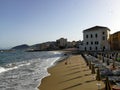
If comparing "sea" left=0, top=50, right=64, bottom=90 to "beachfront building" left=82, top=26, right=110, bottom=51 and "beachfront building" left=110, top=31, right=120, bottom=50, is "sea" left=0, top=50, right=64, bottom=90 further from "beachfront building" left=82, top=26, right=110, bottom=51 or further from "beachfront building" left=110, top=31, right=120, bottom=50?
"beachfront building" left=110, top=31, right=120, bottom=50

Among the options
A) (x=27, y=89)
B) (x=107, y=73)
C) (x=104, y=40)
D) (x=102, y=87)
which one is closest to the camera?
(x=102, y=87)

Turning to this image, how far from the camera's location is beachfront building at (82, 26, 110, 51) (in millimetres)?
73438

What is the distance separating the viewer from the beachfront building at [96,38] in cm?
7344

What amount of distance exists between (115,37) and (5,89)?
203ft

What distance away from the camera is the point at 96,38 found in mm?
74562

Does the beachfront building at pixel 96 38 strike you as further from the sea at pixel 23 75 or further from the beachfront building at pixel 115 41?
the sea at pixel 23 75

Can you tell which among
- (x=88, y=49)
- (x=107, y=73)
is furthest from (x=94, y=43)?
(x=107, y=73)

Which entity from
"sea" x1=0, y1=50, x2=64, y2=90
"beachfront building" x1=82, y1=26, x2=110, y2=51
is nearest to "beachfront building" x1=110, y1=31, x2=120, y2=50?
"beachfront building" x1=82, y1=26, x2=110, y2=51

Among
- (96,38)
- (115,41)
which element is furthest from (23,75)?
(115,41)

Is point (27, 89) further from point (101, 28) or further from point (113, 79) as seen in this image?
point (101, 28)

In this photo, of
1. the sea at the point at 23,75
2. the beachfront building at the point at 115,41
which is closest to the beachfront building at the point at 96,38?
the beachfront building at the point at 115,41

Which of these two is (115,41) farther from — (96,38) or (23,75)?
(23,75)

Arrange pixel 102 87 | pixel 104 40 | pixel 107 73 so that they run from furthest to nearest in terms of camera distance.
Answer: pixel 104 40
pixel 107 73
pixel 102 87

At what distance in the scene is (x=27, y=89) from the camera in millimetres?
16188
